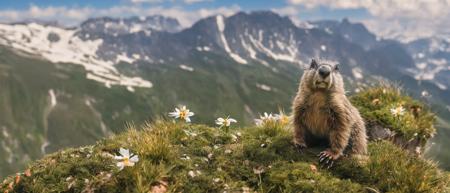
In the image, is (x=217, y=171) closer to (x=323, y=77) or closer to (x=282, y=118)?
(x=323, y=77)

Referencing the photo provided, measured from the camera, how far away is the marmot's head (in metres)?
9.23

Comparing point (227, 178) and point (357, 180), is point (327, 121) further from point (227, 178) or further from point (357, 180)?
point (227, 178)

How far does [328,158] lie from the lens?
31.6ft

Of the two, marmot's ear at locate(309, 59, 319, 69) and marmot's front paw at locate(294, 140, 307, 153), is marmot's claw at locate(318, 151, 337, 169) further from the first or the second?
marmot's ear at locate(309, 59, 319, 69)

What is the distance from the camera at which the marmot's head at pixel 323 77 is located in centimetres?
923

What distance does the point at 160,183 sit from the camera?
809cm

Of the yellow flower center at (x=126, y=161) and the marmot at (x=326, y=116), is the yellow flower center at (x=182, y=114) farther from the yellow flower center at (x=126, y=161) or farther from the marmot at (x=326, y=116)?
the yellow flower center at (x=126, y=161)

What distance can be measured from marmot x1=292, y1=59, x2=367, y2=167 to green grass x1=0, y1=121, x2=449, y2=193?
297 millimetres

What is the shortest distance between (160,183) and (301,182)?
264 cm

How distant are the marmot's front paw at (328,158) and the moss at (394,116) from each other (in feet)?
15.4

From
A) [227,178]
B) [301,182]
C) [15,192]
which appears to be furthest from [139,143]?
[301,182]

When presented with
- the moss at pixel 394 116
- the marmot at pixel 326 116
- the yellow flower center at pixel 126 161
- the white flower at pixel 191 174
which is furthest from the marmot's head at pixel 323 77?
the moss at pixel 394 116

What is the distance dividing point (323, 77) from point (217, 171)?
288 cm

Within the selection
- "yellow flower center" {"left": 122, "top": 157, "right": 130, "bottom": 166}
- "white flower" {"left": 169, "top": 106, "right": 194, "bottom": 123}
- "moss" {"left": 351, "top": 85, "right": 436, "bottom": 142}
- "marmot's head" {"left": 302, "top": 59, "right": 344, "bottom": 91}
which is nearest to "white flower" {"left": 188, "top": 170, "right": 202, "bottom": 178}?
"yellow flower center" {"left": 122, "top": 157, "right": 130, "bottom": 166}
